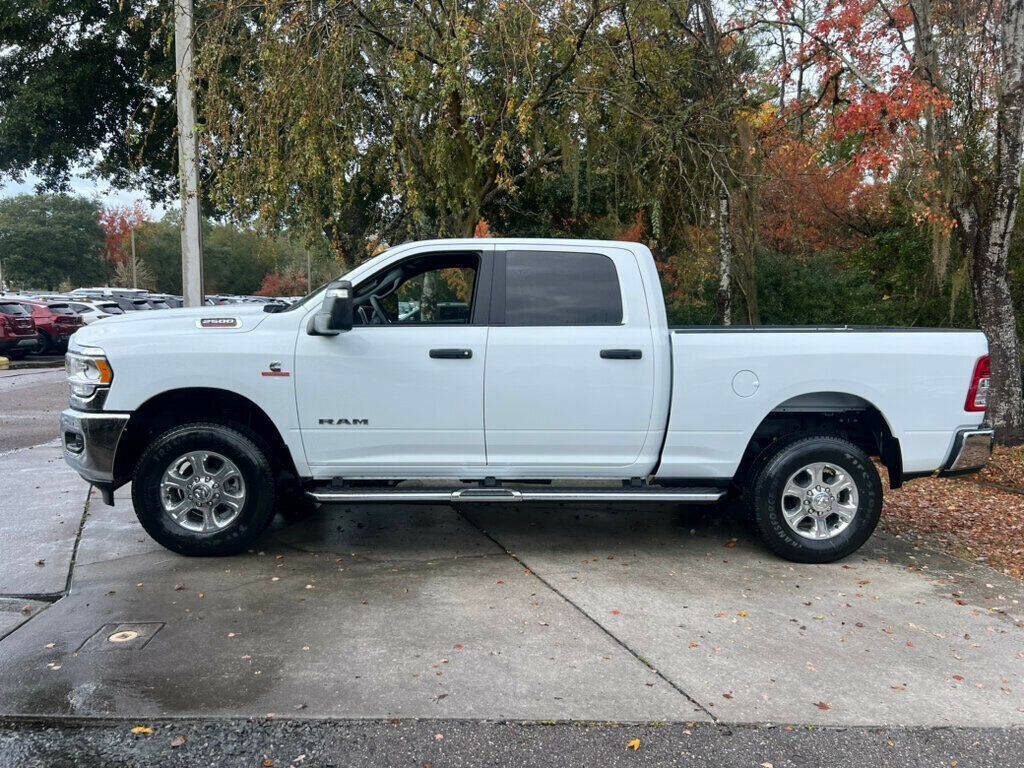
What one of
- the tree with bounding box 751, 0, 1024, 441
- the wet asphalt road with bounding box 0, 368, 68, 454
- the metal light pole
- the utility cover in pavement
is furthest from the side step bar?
the wet asphalt road with bounding box 0, 368, 68, 454

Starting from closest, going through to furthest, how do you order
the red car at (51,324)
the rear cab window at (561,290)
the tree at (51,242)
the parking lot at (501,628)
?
the parking lot at (501,628) < the rear cab window at (561,290) < the red car at (51,324) < the tree at (51,242)

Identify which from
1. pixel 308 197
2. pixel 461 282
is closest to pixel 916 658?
pixel 461 282

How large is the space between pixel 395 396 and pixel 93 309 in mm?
24670

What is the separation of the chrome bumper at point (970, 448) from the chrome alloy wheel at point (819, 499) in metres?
0.69

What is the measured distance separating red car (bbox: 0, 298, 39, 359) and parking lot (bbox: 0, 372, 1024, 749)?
18378mm

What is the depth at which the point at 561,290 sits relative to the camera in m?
5.84

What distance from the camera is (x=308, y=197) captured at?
1043 centimetres

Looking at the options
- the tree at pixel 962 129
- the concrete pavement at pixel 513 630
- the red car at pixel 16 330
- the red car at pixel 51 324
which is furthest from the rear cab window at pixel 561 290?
the red car at pixel 51 324

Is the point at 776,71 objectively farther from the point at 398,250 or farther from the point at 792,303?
the point at 398,250

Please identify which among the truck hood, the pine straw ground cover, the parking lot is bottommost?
the parking lot

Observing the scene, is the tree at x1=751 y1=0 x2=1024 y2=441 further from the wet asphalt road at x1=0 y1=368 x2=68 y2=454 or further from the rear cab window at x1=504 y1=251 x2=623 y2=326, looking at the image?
the wet asphalt road at x1=0 y1=368 x2=68 y2=454

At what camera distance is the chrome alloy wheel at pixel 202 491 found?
5660mm

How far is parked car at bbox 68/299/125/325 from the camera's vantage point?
2553cm

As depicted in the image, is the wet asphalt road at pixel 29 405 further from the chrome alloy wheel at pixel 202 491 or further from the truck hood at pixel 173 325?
the chrome alloy wheel at pixel 202 491
